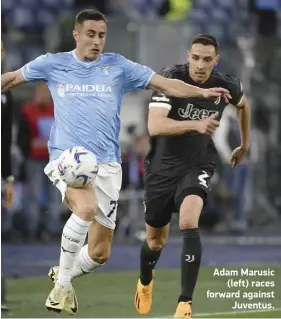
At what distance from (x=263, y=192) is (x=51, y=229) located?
4226 millimetres

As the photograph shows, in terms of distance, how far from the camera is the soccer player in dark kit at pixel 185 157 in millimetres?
11030

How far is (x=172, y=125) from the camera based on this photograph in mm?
10984

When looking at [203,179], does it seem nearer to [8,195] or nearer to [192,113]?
[192,113]

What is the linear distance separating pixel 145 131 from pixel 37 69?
966 cm

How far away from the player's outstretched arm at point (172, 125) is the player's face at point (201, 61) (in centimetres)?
48

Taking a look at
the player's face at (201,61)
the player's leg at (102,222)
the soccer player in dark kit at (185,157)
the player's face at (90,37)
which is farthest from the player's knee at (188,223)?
the player's face at (90,37)

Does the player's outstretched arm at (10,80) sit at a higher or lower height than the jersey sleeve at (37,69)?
lower

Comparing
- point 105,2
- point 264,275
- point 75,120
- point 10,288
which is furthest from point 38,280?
point 105,2

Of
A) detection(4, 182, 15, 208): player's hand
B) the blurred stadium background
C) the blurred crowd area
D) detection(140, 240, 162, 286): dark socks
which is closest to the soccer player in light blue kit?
detection(140, 240, 162, 286): dark socks

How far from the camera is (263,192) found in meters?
21.9

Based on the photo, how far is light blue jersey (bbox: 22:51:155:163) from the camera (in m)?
10.9

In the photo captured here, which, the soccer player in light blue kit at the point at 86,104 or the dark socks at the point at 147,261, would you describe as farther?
the dark socks at the point at 147,261

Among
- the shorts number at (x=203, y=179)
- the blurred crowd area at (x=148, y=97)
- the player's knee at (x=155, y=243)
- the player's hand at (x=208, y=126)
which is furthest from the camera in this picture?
the blurred crowd area at (x=148, y=97)

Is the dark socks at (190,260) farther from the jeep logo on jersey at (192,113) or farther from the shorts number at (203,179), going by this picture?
the jeep logo on jersey at (192,113)
